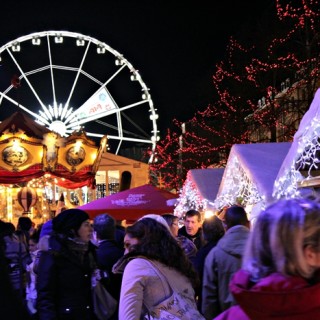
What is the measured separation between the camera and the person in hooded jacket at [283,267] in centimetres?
179

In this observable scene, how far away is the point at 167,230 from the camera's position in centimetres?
382

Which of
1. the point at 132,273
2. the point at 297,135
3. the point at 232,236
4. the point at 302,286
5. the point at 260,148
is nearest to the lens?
the point at 302,286

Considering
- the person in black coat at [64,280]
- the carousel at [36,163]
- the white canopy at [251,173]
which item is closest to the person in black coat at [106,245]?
the person in black coat at [64,280]

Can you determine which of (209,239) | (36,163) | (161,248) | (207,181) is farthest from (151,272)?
(36,163)

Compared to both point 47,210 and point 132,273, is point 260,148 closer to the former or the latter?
point 132,273

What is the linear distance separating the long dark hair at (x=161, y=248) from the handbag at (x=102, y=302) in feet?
2.20

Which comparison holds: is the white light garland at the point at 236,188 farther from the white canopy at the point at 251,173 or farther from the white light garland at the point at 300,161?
the white light garland at the point at 300,161

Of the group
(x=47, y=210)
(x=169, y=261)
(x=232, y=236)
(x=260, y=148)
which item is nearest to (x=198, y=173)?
(x=260, y=148)

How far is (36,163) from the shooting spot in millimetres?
17172

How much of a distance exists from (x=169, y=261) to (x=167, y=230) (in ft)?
0.65

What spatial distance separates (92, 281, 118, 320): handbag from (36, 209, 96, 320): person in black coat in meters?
0.04

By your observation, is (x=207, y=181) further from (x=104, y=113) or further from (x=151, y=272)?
(x=104, y=113)

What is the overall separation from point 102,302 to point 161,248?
88cm

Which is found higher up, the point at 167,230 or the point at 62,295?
the point at 167,230
